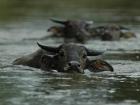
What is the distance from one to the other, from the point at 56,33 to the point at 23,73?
524 inches

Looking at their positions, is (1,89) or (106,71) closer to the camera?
(1,89)

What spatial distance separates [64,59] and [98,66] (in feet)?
4.02

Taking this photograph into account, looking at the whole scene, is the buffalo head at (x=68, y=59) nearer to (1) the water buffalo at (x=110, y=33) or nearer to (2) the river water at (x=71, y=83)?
(2) the river water at (x=71, y=83)

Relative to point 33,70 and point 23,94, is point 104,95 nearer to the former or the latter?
point 23,94

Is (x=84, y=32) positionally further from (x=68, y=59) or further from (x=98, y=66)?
(x=68, y=59)

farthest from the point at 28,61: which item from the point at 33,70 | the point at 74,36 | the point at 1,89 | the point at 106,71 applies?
the point at 74,36

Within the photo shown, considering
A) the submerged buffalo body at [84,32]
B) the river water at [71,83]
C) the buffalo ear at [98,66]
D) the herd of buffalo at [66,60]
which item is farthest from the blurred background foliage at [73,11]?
the buffalo ear at [98,66]

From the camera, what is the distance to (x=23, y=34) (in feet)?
106

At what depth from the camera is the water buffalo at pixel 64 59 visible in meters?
18.8

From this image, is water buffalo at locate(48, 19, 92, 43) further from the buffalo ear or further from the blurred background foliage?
the buffalo ear

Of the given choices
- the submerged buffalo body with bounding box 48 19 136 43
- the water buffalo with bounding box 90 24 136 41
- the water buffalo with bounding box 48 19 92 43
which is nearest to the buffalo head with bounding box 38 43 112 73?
the submerged buffalo body with bounding box 48 19 136 43

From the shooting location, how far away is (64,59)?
18781mm

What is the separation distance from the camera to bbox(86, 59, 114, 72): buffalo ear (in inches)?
768

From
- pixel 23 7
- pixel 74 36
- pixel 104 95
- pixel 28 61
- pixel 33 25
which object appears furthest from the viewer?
pixel 23 7
